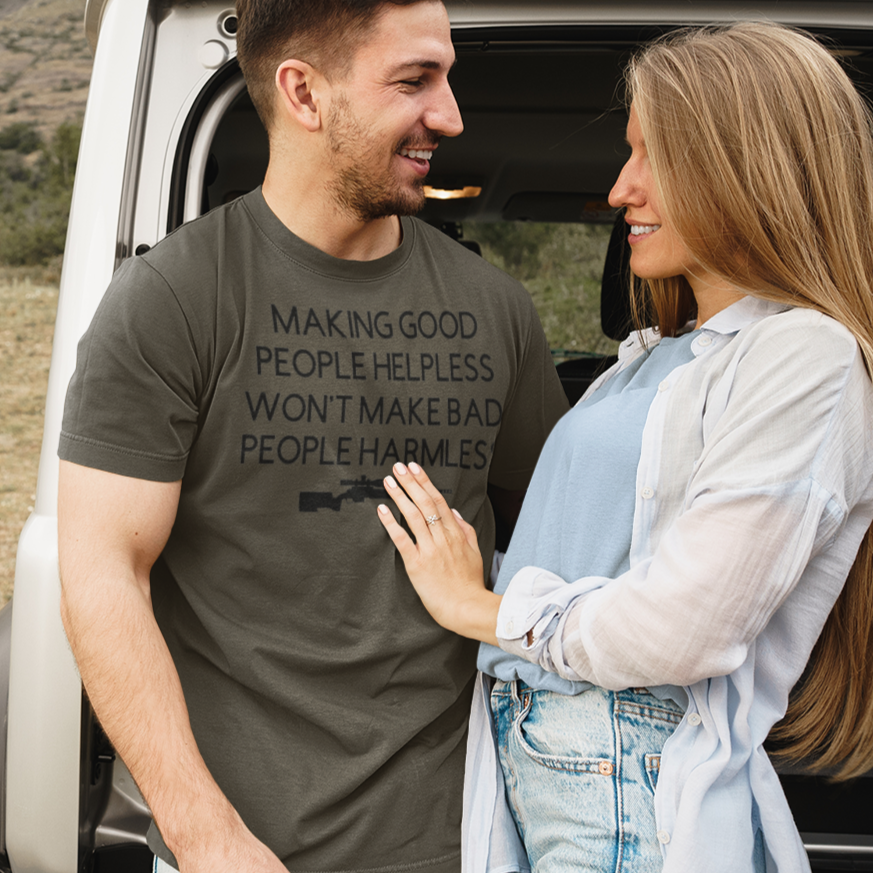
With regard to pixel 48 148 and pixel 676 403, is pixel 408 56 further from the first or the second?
pixel 48 148

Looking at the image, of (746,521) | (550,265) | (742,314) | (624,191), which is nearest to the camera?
(746,521)

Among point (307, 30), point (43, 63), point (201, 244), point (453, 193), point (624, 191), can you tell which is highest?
point (43, 63)

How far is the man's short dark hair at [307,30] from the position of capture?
1.42m

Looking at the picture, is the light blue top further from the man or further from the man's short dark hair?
the man's short dark hair

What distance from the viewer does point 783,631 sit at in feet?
4.18

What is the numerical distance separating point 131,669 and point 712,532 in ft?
2.64

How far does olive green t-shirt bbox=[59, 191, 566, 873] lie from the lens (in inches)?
54.3

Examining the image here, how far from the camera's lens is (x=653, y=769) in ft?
4.09

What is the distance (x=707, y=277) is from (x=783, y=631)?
53cm

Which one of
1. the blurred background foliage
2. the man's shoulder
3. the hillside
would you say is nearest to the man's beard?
the man's shoulder

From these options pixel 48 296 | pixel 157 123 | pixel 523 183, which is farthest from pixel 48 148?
pixel 157 123

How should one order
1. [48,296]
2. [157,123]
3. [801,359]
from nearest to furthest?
[801,359]
[157,123]
[48,296]

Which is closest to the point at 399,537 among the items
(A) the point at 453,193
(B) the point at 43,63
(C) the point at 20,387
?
(A) the point at 453,193

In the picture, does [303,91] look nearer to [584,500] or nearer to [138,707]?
[584,500]
